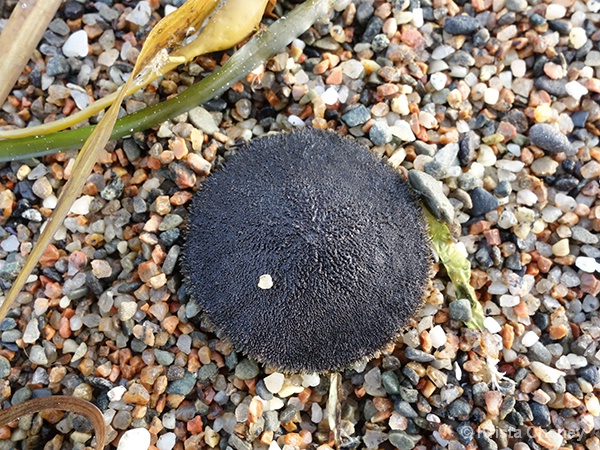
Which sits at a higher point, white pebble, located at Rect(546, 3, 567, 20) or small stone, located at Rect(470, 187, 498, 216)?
white pebble, located at Rect(546, 3, 567, 20)

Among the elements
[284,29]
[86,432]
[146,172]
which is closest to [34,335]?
[86,432]

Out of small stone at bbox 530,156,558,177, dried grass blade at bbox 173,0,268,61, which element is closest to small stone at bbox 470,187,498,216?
small stone at bbox 530,156,558,177

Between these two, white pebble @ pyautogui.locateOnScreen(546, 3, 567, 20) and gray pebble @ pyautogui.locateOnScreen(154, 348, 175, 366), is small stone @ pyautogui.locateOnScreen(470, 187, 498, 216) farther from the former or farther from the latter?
gray pebble @ pyautogui.locateOnScreen(154, 348, 175, 366)

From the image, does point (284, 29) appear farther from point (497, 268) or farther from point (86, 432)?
point (86, 432)

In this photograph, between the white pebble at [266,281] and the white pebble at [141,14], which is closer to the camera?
the white pebble at [266,281]

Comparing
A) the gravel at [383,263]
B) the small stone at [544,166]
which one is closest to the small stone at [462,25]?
the gravel at [383,263]

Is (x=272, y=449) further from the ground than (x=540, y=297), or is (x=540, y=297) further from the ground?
(x=540, y=297)

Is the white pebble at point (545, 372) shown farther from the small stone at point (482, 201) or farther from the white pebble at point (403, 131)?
the white pebble at point (403, 131)
